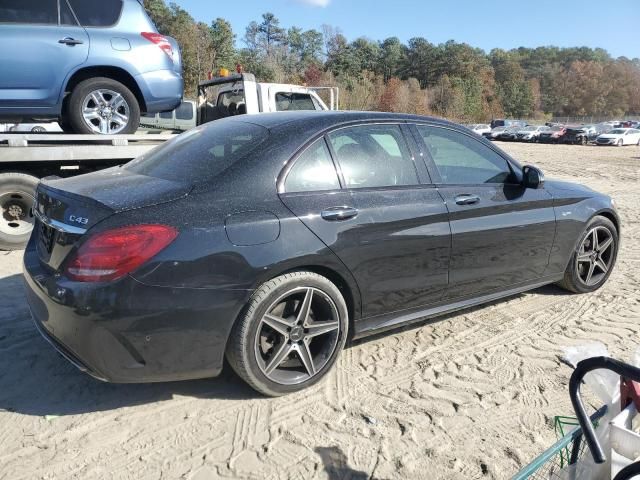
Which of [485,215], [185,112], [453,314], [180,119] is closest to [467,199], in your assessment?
[485,215]

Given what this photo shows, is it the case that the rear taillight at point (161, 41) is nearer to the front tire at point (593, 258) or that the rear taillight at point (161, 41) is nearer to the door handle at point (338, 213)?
the door handle at point (338, 213)

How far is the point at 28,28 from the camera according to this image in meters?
5.29

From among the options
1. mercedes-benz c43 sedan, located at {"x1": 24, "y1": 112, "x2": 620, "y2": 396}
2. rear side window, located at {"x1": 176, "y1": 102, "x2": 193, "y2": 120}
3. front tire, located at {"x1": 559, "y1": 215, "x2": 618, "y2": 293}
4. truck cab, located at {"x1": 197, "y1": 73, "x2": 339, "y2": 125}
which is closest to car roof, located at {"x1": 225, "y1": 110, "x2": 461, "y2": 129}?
mercedes-benz c43 sedan, located at {"x1": 24, "y1": 112, "x2": 620, "y2": 396}

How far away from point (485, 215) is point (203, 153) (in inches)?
76.1

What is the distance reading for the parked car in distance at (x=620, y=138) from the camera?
37841 millimetres

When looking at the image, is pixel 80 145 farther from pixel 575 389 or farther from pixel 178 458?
pixel 575 389

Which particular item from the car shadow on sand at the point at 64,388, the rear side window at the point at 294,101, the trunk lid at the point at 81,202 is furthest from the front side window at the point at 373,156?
the rear side window at the point at 294,101

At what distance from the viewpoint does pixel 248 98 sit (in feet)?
26.4

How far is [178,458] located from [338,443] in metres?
0.76

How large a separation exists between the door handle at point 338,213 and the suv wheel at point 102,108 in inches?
156

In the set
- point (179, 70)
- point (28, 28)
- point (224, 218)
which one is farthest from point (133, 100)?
point (224, 218)

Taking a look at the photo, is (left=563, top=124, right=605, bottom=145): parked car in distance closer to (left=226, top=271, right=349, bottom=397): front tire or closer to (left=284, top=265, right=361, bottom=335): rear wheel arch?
(left=284, top=265, right=361, bottom=335): rear wheel arch

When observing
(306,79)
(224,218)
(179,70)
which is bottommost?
(224,218)

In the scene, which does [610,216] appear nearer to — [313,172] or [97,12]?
[313,172]
